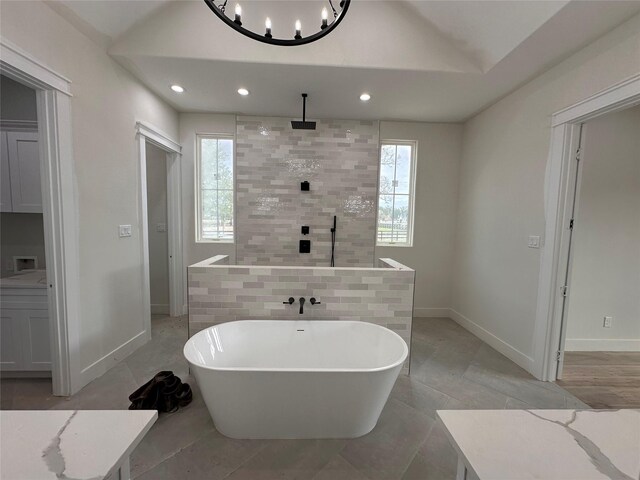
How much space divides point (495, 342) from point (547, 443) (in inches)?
102

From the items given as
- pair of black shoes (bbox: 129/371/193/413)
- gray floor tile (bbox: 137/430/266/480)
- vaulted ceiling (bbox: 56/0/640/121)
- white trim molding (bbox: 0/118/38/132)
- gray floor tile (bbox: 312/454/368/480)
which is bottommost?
gray floor tile (bbox: 137/430/266/480)

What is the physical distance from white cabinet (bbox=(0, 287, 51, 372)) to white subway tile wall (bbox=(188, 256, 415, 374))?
1065 mm

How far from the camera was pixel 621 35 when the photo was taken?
1750 mm

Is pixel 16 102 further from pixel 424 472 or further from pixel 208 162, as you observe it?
pixel 424 472

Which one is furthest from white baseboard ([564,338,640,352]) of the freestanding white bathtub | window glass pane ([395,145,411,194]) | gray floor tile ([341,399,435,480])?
window glass pane ([395,145,411,194])

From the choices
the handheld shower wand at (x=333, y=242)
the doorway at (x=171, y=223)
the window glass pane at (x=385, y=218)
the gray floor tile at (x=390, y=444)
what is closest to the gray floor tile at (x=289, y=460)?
the gray floor tile at (x=390, y=444)

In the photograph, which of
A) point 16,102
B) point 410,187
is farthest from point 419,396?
point 16,102

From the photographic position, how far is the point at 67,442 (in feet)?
2.22

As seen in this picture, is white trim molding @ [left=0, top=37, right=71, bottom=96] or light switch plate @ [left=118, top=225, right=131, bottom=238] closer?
white trim molding @ [left=0, top=37, right=71, bottom=96]

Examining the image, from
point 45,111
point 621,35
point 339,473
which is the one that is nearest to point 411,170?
point 621,35

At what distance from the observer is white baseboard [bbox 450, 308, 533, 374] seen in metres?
2.50

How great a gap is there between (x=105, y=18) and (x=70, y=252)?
1.81 m

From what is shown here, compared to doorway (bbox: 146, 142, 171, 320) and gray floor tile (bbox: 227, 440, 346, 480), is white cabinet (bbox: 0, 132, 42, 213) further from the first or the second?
gray floor tile (bbox: 227, 440, 346, 480)

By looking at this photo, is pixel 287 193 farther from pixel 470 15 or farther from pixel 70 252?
pixel 470 15
